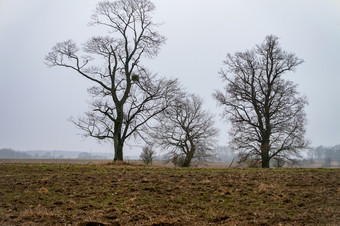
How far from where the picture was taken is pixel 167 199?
8922 millimetres

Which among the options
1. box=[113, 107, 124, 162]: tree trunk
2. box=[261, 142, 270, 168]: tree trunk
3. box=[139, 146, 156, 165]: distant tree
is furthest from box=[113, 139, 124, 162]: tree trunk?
box=[261, 142, 270, 168]: tree trunk

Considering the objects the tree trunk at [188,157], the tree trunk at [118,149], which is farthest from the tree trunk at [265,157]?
the tree trunk at [118,149]

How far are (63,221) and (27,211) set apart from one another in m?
1.08

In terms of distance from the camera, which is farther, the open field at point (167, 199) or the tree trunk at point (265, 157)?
the tree trunk at point (265, 157)

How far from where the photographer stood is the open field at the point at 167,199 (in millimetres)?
7391

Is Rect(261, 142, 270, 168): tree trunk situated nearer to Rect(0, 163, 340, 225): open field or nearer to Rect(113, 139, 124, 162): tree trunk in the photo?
Rect(113, 139, 124, 162): tree trunk

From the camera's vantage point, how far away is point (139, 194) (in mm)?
9203

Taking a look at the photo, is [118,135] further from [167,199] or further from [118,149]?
[167,199]

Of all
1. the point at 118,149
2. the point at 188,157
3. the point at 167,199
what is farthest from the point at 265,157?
the point at 167,199

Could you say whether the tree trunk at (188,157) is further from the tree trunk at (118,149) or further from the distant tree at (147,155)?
the tree trunk at (118,149)

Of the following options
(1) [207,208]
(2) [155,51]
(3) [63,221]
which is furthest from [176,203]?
(2) [155,51]

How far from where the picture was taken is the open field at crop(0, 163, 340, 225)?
7391 mm

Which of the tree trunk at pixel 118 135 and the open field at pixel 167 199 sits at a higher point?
the tree trunk at pixel 118 135

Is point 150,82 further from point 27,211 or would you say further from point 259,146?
point 27,211
